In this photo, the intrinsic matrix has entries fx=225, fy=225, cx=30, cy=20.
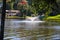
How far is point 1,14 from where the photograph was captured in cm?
436

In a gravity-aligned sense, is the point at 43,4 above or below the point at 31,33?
above

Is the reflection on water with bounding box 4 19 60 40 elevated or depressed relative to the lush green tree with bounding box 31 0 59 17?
depressed

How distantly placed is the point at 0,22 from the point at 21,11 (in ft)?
91.9

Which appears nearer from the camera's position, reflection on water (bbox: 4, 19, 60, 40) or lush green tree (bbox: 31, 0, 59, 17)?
reflection on water (bbox: 4, 19, 60, 40)

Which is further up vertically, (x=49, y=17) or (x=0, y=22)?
(x=0, y=22)

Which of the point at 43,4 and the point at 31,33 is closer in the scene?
the point at 31,33

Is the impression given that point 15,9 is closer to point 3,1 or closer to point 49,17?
point 49,17

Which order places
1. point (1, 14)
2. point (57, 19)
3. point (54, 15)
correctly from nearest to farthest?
point (1, 14)
point (57, 19)
point (54, 15)

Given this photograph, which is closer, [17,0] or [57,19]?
[57,19]

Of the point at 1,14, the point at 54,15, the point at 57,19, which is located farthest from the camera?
the point at 54,15

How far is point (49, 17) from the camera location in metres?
27.8

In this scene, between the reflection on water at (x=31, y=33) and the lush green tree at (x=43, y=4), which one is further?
the lush green tree at (x=43, y=4)

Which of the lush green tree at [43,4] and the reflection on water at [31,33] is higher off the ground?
the lush green tree at [43,4]

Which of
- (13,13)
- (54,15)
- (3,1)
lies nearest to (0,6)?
(3,1)
